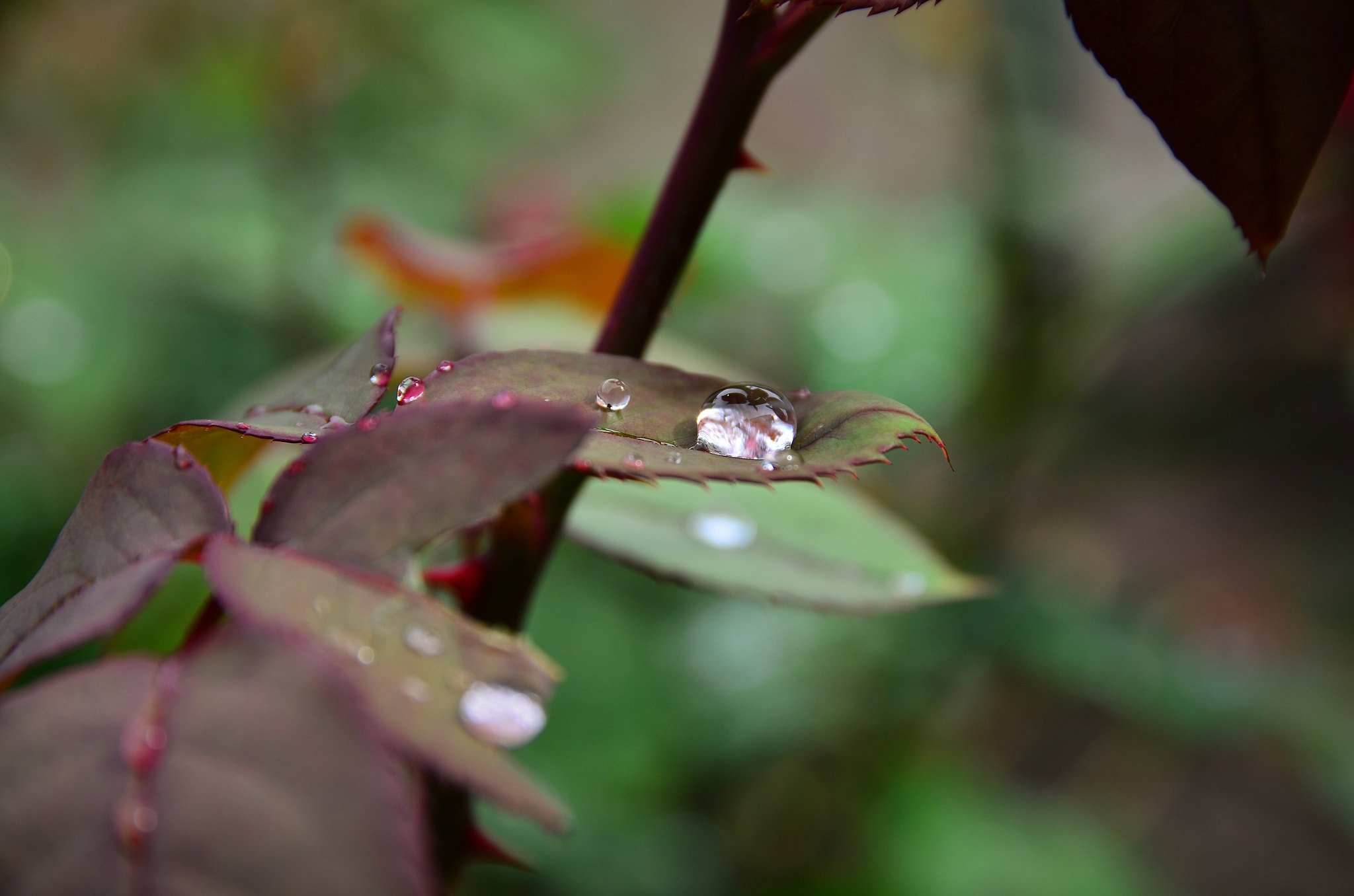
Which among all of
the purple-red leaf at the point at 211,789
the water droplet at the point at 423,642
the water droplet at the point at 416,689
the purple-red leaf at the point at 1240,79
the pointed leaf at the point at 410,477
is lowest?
the purple-red leaf at the point at 211,789

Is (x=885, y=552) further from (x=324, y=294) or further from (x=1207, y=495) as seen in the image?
(x=1207, y=495)

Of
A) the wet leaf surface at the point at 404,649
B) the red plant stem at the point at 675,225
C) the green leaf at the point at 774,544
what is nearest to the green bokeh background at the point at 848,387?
the green leaf at the point at 774,544

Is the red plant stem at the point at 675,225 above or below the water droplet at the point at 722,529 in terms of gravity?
above

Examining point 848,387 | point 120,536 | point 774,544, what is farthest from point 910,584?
point 848,387

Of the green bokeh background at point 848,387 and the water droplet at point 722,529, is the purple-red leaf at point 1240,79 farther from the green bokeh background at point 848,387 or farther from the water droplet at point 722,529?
the green bokeh background at point 848,387

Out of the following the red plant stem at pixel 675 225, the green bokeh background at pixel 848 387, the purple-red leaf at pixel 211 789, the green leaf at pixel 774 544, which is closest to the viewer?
the purple-red leaf at pixel 211 789

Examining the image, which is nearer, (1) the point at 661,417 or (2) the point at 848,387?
(1) the point at 661,417

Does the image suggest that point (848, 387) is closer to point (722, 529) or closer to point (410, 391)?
point (722, 529)

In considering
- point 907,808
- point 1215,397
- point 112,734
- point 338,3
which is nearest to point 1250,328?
point 1215,397
